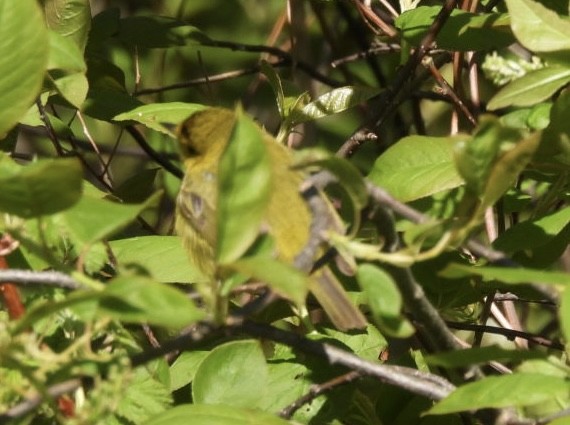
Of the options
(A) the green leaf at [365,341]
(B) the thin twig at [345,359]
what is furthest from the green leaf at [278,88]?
(B) the thin twig at [345,359]

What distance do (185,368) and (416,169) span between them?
46cm

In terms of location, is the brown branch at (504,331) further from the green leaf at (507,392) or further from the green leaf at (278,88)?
the green leaf at (507,392)

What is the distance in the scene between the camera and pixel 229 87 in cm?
400

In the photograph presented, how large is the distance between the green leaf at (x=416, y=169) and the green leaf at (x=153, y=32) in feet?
3.16

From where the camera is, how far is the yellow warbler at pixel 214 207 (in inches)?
65.5

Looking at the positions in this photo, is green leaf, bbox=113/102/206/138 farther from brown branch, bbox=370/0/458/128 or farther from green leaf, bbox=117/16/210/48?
green leaf, bbox=117/16/210/48

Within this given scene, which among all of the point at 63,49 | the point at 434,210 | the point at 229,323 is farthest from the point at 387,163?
the point at 229,323

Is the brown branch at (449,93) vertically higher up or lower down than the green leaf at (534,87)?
lower down

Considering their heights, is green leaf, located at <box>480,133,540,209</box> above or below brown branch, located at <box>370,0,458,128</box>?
above

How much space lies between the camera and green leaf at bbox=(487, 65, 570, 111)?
128cm

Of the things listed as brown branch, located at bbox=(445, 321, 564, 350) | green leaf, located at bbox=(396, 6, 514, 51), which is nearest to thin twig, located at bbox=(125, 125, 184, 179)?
green leaf, located at bbox=(396, 6, 514, 51)

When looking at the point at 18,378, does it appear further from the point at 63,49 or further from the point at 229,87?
the point at 229,87

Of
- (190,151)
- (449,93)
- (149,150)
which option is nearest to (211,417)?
(449,93)

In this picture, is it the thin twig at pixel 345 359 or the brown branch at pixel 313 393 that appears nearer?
the thin twig at pixel 345 359
